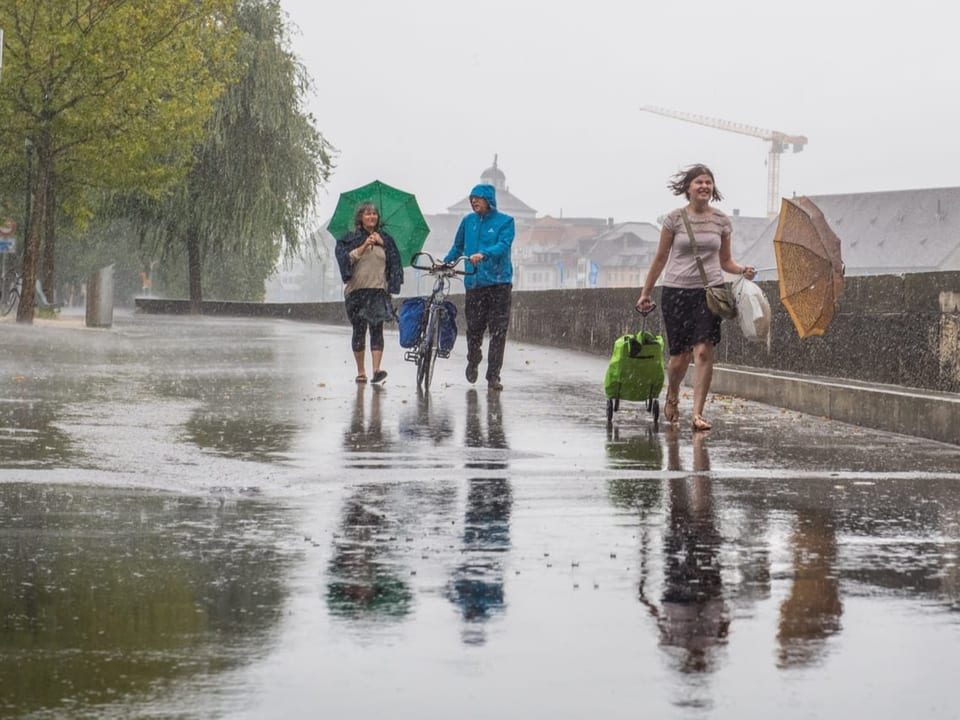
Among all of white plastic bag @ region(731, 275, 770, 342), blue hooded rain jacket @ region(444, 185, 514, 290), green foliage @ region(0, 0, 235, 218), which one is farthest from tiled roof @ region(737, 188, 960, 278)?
white plastic bag @ region(731, 275, 770, 342)

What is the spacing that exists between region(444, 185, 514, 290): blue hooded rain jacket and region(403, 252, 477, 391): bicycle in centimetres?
12

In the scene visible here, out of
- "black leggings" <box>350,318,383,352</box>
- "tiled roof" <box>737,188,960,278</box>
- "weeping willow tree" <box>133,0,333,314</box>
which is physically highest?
"tiled roof" <box>737,188,960,278</box>

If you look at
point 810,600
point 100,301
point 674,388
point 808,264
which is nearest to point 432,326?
point 808,264


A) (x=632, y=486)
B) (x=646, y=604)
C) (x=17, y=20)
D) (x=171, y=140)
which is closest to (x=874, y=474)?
(x=632, y=486)

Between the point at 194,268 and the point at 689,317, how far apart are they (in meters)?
42.7

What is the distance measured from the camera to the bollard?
121 ft

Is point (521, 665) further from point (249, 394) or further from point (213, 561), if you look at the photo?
point (249, 394)

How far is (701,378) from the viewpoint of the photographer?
42.7 feet

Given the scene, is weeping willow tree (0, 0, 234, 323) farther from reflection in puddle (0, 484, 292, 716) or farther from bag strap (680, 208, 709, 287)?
reflection in puddle (0, 484, 292, 716)

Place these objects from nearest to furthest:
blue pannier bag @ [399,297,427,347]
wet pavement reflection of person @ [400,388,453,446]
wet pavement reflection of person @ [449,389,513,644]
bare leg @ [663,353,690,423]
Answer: wet pavement reflection of person @ [449,389,513,644]
wet pavement reflection of person @ [400,388,453,446]
bare leg @ [663,353,690,423]
blue pannier bag @ [399,297,427,347]

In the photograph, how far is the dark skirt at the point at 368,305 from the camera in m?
17.8

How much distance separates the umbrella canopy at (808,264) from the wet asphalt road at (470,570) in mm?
2622

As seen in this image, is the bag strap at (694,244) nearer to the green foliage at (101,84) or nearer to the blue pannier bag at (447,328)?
the blue pannier bag at (447,328)

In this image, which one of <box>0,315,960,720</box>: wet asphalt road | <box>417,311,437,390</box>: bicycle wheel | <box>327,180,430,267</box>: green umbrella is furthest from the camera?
<box>327,180,430,267</box>: green umbrella
